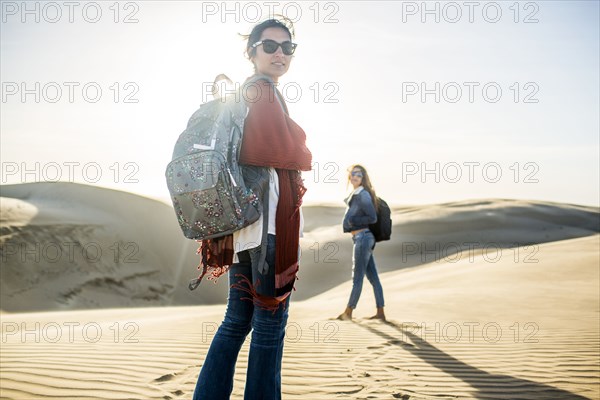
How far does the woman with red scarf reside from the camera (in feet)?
7.48

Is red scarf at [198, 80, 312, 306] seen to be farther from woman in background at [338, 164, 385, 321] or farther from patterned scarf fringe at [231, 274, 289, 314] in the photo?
woman in background at [338, 164, 385, 321]

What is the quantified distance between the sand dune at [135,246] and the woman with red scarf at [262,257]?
1314 cm

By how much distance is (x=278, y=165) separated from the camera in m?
2.34

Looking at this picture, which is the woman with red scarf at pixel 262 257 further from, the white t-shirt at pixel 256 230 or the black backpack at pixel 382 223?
the black backpack at pixel 382 223

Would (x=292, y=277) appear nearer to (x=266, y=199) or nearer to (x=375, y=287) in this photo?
(x=266, y=199)

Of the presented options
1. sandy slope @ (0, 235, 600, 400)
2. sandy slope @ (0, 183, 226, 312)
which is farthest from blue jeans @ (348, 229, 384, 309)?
sandy slope @ (0, 183, 226, 312)

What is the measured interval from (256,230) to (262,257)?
12cm

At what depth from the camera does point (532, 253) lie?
17016 millimetres

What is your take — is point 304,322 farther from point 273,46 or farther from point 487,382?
point 273,46

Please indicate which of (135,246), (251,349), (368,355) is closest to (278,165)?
(251,349)

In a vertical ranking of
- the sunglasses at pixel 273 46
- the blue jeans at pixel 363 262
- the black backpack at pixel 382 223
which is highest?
the sunglasses at pixel 273 46

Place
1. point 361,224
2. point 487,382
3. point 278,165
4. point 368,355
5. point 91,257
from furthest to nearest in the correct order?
point 91,257, point 361,224, point 368,355, point 487,382, point 278,165

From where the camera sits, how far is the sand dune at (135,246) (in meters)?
15.3

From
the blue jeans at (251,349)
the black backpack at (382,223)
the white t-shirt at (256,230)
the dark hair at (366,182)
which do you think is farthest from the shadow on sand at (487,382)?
the white t-shirt at (256,230)
